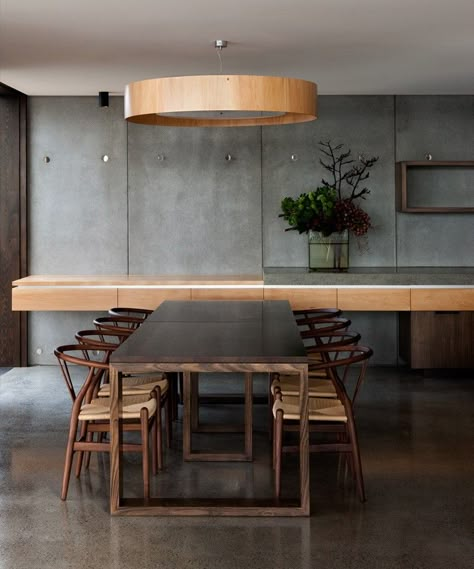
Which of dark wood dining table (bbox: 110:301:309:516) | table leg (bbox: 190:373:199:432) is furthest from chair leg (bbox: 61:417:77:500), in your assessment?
table leg (bbox: 190:373:199:432)

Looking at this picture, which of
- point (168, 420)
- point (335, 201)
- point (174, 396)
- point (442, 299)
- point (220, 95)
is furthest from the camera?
point (335, 201)

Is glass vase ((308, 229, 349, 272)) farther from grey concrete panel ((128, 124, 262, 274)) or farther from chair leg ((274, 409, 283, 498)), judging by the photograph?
chair leg ((274, 409, 283, 498))

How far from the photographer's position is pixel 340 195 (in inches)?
344

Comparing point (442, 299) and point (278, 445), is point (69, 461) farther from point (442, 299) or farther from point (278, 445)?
point (442, 299)

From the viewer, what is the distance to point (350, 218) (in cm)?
819

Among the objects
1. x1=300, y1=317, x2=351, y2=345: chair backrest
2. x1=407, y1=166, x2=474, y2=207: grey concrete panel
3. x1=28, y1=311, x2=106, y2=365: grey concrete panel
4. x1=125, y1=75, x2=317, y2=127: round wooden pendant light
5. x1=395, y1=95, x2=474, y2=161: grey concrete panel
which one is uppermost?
x1=395, y1=95, x2=474, y2=161: grey concrete panel

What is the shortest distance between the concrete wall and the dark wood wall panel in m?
0.12

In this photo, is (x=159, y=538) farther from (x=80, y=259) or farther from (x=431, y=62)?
(x=80, y=259)

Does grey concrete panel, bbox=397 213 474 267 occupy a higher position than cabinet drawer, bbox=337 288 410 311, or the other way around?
grey concrete panel, bbox=397 213 474 267

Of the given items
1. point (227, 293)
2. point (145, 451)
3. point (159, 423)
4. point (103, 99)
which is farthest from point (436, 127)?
point (145, 451)

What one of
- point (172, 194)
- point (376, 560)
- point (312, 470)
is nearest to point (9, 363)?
point (172, 194)

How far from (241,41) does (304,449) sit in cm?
298

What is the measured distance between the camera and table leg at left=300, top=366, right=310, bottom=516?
4.20 meters

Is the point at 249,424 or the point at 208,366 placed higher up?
the point at 208,366
